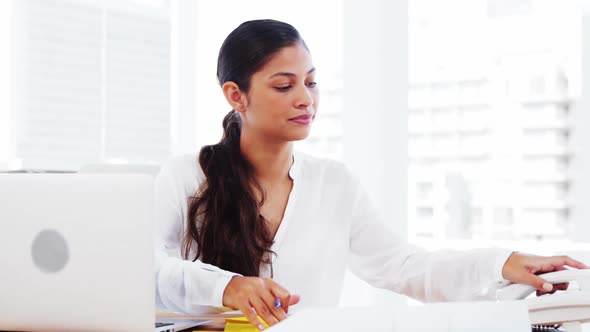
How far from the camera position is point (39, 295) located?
1247 mm

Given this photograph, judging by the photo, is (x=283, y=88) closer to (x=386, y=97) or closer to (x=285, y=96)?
(x=285, y=96)

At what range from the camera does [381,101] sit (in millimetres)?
3424

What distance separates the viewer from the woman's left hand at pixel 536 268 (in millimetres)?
1406

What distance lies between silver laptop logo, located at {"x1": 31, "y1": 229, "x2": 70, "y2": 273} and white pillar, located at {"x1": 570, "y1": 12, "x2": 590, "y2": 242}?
2725 millimetres

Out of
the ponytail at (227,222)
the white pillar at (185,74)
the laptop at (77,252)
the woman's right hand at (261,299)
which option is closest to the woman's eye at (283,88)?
the ponytail at (227,222)

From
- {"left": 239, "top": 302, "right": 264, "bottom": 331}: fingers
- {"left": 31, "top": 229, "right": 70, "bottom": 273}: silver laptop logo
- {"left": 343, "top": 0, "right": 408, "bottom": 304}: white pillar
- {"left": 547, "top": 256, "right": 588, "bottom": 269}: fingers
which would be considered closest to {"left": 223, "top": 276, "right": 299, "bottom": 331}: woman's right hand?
{"left": 239, "top": 302, "right": 264, "bottom": 331}: fingers

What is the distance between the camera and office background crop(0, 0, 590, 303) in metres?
3.43

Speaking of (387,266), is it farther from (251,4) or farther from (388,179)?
(251,4)

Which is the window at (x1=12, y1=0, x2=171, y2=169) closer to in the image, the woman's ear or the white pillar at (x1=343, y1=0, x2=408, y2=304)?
the white pillar at (x1=343, y1=0, x2=408, y2=304)

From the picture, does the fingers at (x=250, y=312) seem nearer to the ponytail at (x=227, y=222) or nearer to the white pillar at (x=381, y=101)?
the ponytail at (x=227, y=222)

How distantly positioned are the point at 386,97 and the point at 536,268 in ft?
6.66

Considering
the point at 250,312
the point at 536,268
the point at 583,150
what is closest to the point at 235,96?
the point at 250,312

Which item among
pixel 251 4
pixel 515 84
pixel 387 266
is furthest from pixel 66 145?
pixel 387 266

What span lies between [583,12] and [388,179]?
117 centimetres
